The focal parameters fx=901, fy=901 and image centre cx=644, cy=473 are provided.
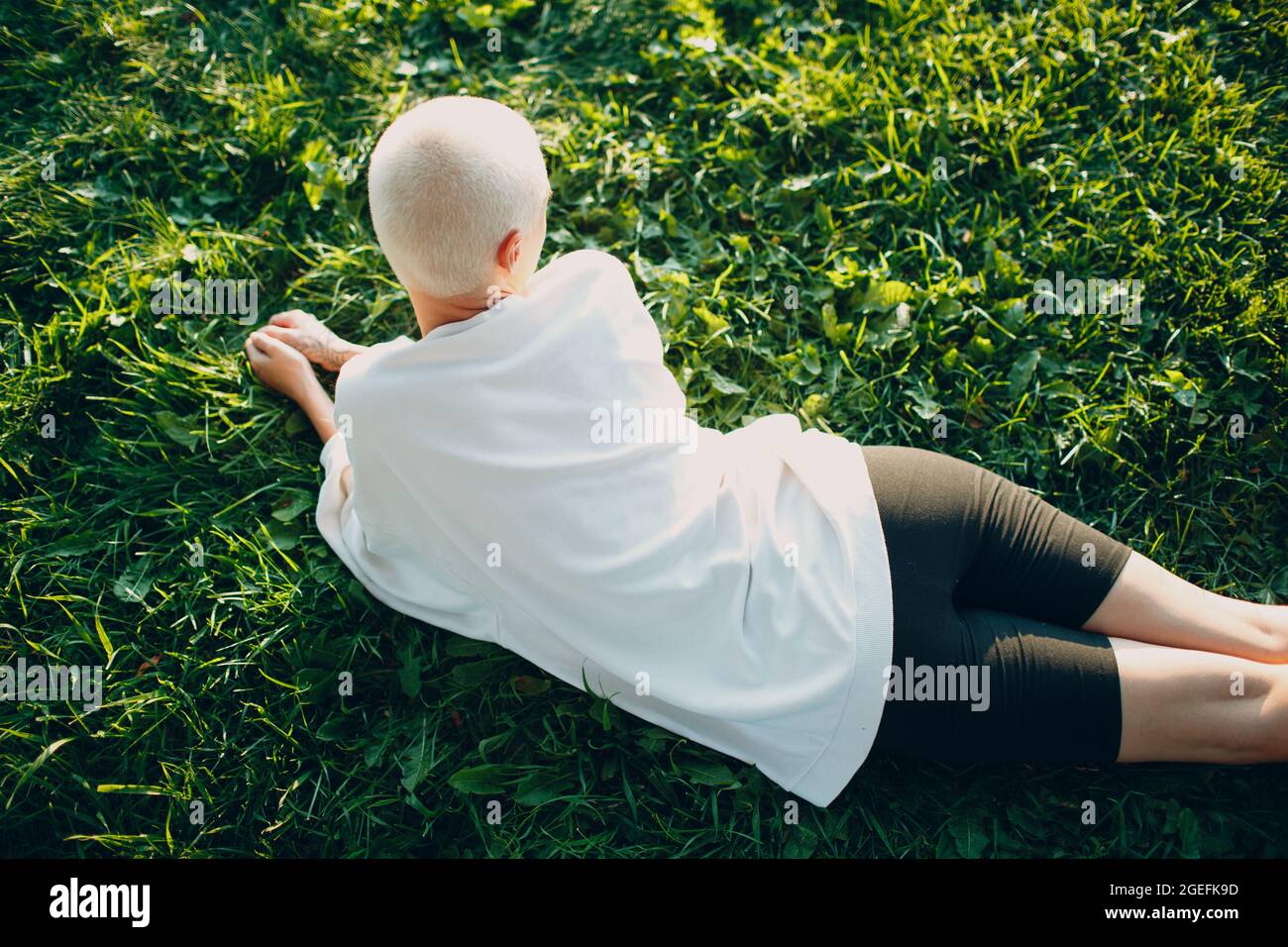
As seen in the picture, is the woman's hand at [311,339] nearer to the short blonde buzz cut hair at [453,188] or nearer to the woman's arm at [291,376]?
the woman's arm at [291,376]

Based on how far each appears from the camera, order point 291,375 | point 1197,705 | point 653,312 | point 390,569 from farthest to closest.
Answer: point 653,312 < point 291,375 < point 390,569 < point 1197,705

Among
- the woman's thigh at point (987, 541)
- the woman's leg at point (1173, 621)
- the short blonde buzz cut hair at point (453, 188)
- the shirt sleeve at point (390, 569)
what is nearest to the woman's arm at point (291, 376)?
the shirt sleeve at point (390, 569)

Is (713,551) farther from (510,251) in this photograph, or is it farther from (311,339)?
(311,339)

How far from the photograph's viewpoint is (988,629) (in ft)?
7.23

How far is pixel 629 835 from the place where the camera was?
251cm

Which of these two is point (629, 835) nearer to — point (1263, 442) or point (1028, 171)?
point (1263, 442)

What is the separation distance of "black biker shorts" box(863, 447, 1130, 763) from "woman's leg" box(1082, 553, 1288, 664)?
0.16 feet

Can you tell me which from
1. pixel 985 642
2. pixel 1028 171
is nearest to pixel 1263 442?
pixel 1028 171

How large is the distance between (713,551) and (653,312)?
4.31ft

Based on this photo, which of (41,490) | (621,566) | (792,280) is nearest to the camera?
(621,566)

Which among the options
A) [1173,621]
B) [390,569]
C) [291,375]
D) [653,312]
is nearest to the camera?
[1173,621]

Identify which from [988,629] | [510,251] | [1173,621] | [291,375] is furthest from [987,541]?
[291,375]

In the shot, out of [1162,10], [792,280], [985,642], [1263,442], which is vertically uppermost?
[1162,10]

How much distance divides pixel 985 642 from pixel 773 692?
0.53 m
